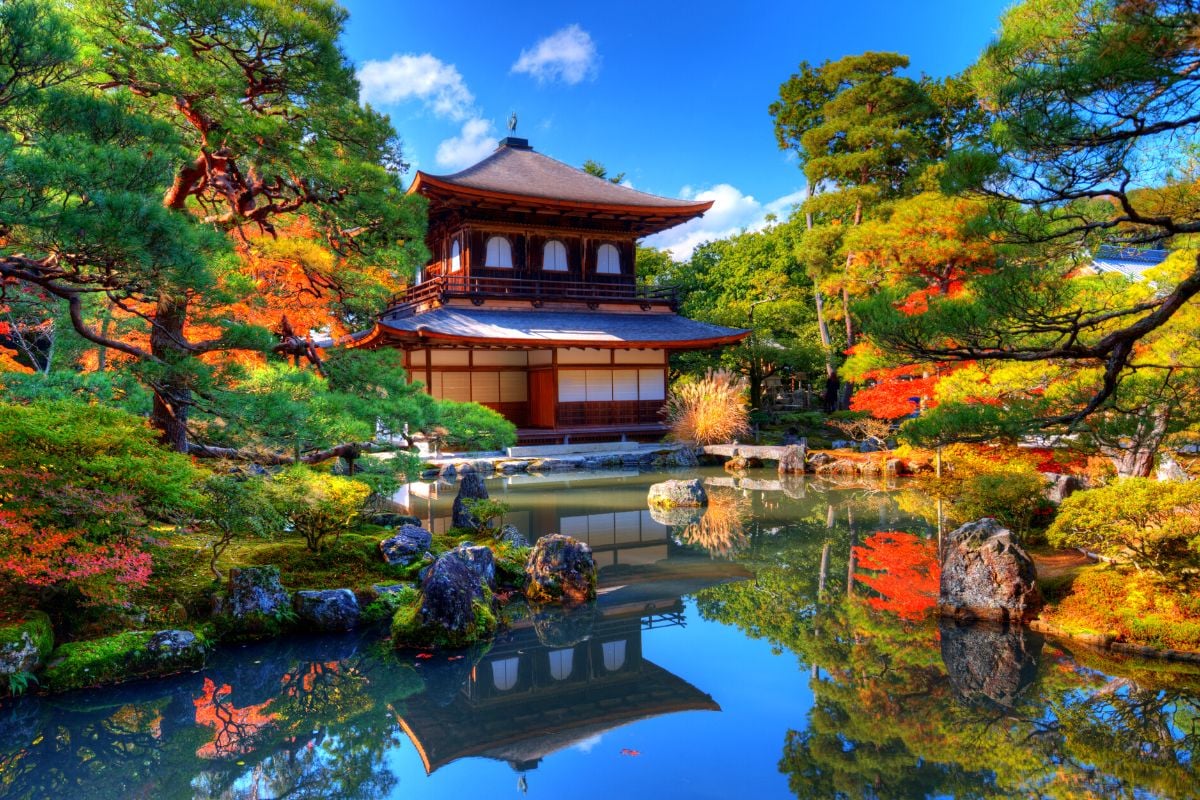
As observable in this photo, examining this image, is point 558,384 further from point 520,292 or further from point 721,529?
point 721,529

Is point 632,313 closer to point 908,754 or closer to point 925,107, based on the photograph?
point 925,107

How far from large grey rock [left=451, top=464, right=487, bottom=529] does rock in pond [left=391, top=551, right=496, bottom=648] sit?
252 centimetres

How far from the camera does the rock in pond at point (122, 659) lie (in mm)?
4348

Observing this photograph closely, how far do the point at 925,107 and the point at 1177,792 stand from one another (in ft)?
62.1

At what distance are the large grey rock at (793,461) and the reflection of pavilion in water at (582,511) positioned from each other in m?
3.00

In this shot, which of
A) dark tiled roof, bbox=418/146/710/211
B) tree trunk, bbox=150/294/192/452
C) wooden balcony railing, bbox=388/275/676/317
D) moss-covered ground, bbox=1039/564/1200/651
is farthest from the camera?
dark tiled roof, bbox=418/146/710/211

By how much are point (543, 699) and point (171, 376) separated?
3.47 metres

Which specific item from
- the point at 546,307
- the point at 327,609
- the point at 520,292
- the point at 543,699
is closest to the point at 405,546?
the point at 327,609

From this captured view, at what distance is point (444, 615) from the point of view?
528cm

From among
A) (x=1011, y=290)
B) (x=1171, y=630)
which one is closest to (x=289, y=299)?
(x=1011, y=290)

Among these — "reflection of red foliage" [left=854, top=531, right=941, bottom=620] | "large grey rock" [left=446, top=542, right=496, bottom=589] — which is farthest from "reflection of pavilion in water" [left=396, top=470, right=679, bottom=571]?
"reflection of red foliage" [left=854, top=531, right=941, bottom=620]

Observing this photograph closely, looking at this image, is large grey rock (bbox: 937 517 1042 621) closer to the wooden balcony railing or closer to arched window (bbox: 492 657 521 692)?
arched window (bbox: 492 657 521 692)

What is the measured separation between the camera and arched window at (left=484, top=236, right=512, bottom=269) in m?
17.6

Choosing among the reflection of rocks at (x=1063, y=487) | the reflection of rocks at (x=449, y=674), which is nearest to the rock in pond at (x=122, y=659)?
the reflection of rocks at (x=449, y=674)
